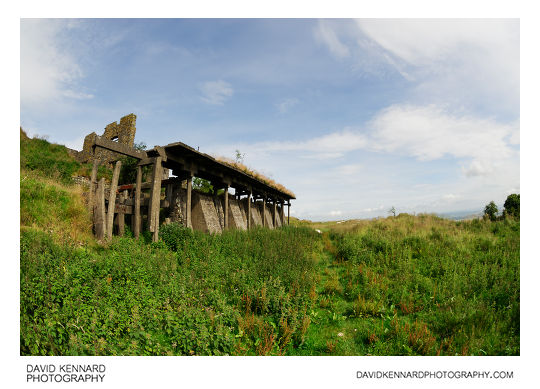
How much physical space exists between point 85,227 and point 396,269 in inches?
371

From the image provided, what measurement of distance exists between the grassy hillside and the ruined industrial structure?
0.74m

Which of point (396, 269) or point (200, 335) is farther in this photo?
point (396, 269)

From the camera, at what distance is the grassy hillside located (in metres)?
3.93

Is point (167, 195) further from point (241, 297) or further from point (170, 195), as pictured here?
point (241, 297)

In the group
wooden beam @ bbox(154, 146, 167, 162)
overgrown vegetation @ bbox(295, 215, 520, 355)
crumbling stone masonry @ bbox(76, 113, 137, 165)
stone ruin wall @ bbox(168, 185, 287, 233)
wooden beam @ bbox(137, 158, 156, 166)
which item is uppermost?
crumbling stone masonry @ bbox(76, 113, 137, 165)

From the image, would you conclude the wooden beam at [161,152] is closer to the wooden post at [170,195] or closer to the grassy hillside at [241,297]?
the wooden post at [170,195]

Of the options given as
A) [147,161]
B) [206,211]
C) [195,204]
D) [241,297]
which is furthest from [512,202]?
[147,161]

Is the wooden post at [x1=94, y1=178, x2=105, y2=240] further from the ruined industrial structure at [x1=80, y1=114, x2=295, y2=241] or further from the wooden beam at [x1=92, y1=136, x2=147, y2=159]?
the wooden beam at [x1=92, y1=136, x2=147, y2=159]

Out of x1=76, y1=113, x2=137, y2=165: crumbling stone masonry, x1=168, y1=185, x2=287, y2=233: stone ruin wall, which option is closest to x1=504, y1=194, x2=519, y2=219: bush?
x1=168, y1=185, x2=287, y2=233: stone ruin wall

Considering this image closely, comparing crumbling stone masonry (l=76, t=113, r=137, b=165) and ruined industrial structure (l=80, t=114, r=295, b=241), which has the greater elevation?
crumbling stone masonry (l=76, t=113, r=137, b=165)

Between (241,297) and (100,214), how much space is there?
6.05 m

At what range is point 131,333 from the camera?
371cm

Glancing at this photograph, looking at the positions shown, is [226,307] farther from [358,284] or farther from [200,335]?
[358,284]
